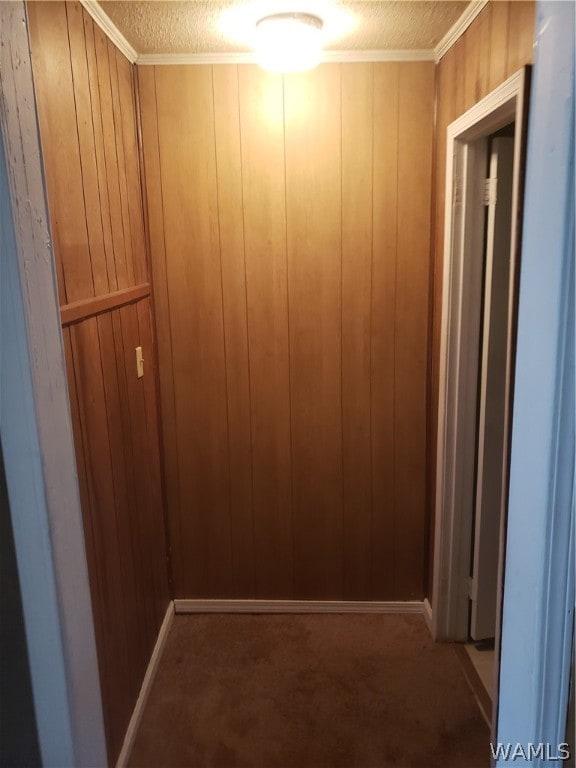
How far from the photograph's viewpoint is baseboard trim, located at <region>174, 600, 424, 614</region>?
2.65m

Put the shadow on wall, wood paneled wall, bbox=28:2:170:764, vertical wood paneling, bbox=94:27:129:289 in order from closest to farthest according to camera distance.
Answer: the shadow on wall
wood paneled wall, bbox=28:2:170:764
vertical wood paneling, bbox=94:27:129:289

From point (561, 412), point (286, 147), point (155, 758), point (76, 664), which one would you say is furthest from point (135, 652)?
point (286, 147)

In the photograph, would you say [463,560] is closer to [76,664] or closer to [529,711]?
[529,711]

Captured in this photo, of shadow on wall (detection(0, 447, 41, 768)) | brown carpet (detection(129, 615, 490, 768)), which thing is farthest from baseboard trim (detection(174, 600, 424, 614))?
shadow on wall (detection(0, 447, 41, 768))

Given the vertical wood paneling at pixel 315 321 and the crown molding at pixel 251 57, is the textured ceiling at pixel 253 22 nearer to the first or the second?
the crown molding at pixel 251 57

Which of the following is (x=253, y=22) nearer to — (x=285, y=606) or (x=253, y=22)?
(x=253, y=22)

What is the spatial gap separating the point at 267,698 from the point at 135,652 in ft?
1.77

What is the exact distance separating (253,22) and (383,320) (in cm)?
117

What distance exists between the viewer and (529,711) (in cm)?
87

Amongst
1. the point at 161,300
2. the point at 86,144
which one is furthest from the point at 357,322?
the point at 86,144

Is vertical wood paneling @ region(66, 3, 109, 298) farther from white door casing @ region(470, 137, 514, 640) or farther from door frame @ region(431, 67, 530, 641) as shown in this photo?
white door casing @ region(470, 137, 514, 640)

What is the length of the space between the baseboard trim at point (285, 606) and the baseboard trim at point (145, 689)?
114mm

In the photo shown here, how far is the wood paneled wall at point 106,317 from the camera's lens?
1.45m

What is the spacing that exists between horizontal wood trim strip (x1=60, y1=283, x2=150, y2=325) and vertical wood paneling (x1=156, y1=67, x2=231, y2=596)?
0.23 m
